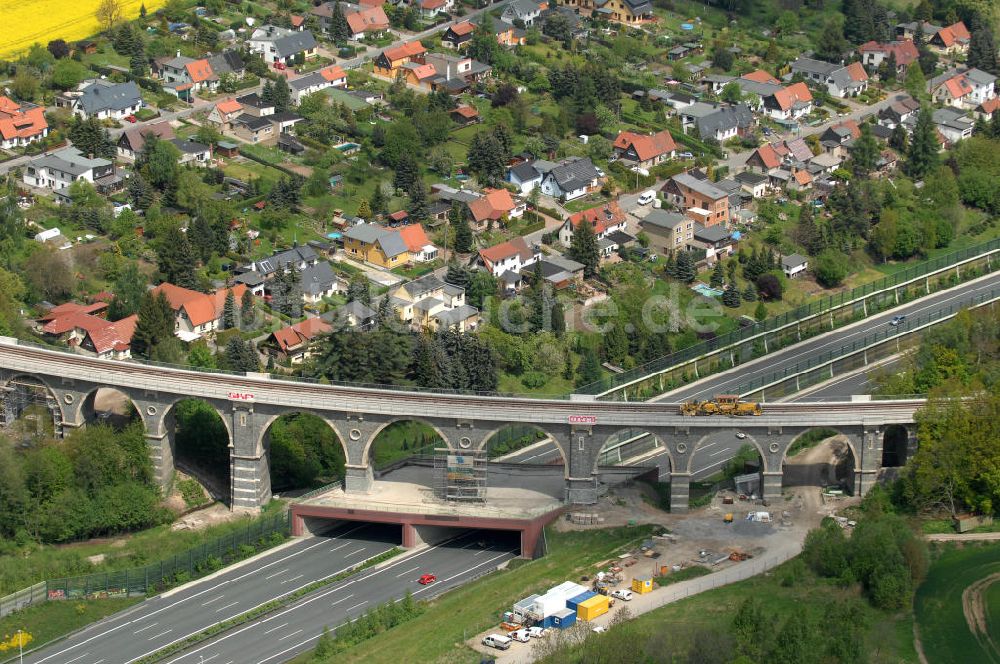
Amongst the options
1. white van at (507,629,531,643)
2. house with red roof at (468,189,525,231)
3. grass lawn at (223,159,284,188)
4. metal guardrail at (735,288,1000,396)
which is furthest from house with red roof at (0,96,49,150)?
white van at (507,629,531,643)

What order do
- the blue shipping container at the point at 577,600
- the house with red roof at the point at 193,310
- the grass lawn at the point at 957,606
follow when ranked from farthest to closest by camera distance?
the house with red roof at the point at 193,310 → the blue shipping container at the point at 577,600 → the grass lawn at the point at 957,606

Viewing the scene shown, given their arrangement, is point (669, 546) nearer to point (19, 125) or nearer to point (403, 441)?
point (403, 441)

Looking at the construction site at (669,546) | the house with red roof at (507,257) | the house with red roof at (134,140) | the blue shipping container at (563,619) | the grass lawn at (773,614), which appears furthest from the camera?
the house with red roof at (134,140)

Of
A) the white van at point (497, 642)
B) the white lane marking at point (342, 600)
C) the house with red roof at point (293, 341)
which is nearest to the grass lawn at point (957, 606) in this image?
the white van at point (497, 642)

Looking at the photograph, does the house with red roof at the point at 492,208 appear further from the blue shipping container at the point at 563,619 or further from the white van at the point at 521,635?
the white van at the point at 521,635

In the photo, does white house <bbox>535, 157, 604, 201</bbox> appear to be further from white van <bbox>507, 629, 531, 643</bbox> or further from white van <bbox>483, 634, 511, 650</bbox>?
white van <bbox>483, 634, 511, 650</bbox>

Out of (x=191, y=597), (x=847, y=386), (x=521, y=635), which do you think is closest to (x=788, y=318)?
(x=847, y=386)

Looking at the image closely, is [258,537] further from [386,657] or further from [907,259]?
[907,259]
